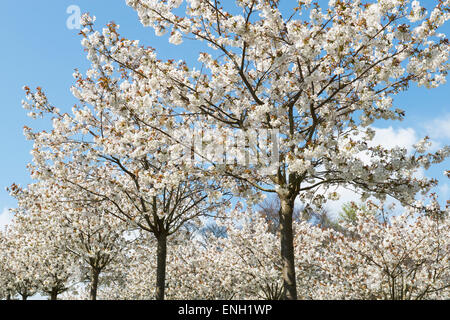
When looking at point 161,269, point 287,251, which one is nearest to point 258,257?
point 161,269

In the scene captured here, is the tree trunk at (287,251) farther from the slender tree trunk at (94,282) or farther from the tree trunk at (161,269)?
the slender tree trunk at (94,282)

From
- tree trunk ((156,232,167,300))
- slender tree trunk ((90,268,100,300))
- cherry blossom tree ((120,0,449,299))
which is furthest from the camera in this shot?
slender tree trunk ((90,268,100,300))

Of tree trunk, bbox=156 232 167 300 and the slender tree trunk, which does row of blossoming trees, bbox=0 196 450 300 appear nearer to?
the slender tree trunk

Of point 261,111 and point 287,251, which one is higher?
point 261,111

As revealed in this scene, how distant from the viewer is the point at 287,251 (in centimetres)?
714

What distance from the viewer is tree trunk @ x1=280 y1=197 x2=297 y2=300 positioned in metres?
6.95

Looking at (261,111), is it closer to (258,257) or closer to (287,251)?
(287,251)

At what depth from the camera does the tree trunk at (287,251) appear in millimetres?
6953

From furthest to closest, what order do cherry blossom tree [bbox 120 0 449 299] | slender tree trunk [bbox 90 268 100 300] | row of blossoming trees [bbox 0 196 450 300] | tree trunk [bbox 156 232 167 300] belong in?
1. slender tree trunk [bbox 90 268 100 300]
2. row of blossoming trees [bbox 0 196 450 300]
3. tree trunk [bbox 156 232 167 300]
4. cherry blossom tree [bbox 120 0 449 299]

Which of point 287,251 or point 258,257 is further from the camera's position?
point 258,257

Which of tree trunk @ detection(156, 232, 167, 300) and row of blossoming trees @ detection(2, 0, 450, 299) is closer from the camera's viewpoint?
row of blossoming trees @ detection(2, 0, 450, 299)

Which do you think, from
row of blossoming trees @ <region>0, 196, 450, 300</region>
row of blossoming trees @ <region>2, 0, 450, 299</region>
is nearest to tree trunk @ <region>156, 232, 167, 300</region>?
row of blossoming trees @ <region>2, 0, 450, 299</region>

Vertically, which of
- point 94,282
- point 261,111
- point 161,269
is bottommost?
point 94,282
